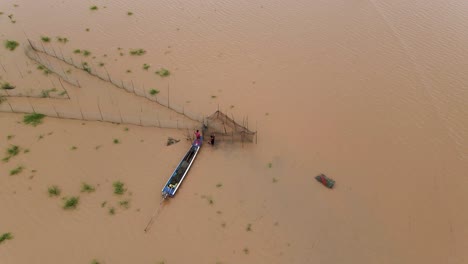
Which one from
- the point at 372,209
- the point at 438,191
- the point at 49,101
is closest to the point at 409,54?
the point at 438,191

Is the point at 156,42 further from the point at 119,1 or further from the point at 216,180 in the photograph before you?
the point at 216,180

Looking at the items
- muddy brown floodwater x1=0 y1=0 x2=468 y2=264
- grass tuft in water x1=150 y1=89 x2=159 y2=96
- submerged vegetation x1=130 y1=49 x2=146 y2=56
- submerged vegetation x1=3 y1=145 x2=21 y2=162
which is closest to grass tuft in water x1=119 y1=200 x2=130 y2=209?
muddy brown floodwater x1=0 y1=0 x2=468 y2=264

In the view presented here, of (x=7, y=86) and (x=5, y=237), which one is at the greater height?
(x=7, y=86)

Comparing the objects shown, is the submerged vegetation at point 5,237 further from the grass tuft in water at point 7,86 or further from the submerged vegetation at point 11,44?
the submerged vegetation at point 11,44

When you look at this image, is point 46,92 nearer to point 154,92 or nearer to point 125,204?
point 154,92

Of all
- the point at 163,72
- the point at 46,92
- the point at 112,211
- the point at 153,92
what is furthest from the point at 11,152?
the point at 163,72

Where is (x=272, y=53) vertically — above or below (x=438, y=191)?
above
